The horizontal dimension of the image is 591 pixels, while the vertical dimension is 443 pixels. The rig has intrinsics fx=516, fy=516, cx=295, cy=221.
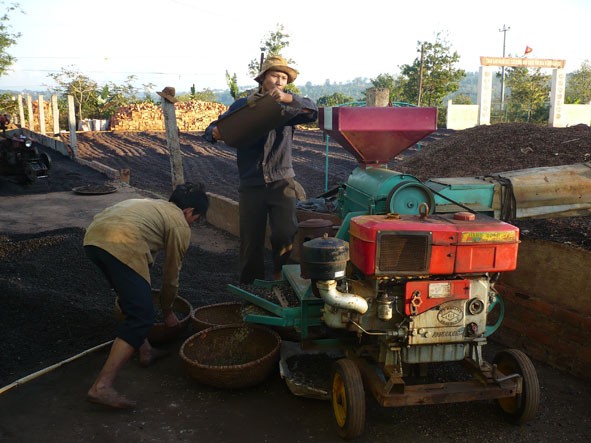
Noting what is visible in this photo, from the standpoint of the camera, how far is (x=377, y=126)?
362cm

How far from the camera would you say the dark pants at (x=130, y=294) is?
10.0 ft

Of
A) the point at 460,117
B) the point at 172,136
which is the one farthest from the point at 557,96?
the point at 172,136

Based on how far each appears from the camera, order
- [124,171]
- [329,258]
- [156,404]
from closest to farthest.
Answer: [329,258] < [156,404] < [124,171]

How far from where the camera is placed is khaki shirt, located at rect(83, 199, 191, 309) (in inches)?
122

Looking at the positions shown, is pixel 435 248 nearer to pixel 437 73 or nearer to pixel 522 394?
pixel 522 394

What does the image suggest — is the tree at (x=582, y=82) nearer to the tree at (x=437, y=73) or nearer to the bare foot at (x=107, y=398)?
the tree at (x=437, y=73)

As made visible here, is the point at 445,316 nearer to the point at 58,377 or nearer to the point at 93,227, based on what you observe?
the point at 93,227

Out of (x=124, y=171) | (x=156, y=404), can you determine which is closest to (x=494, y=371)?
(x=156, y=404)

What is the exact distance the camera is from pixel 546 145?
778 cm

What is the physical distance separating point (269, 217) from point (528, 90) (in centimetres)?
3074

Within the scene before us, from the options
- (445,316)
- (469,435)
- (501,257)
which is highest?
(501,257)

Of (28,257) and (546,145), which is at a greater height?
(546,145)

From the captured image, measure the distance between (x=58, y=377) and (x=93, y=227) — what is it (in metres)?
1.03

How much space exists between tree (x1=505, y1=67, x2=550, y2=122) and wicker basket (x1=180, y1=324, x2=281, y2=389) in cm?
3001
